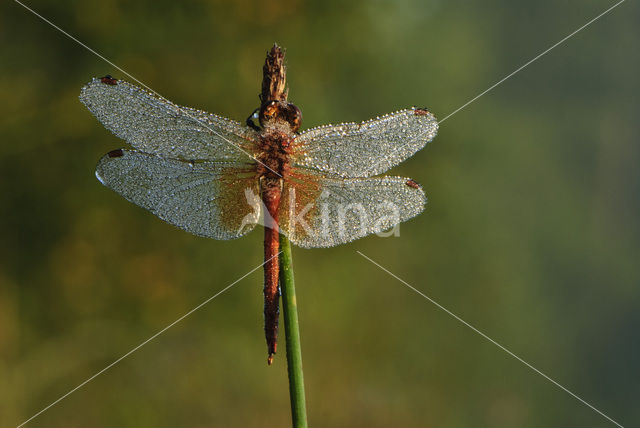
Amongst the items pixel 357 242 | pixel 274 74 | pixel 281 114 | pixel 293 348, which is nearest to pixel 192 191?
pixel 281 114

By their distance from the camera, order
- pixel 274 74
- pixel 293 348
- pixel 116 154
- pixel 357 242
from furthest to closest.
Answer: pixel 357 242 → pixel 116 154 → pixel 274 74 → pixel 293 348

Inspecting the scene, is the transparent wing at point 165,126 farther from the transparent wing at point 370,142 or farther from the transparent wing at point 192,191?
the transparent wing at point 370,142

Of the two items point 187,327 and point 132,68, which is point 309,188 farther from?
point 132,68

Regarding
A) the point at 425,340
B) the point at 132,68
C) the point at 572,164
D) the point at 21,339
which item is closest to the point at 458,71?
the point at 572,164

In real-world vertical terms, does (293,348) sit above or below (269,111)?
below

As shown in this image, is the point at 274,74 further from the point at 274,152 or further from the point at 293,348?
the point at 293,348

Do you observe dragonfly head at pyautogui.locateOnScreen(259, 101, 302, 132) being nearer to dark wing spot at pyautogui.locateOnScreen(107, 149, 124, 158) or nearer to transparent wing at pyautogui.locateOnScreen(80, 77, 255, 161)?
transparent wing at pyautogui.locateOnScreen(80, 77, 255, 161)

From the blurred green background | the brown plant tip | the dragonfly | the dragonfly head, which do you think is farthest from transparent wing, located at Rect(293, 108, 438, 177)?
the blurred green background
